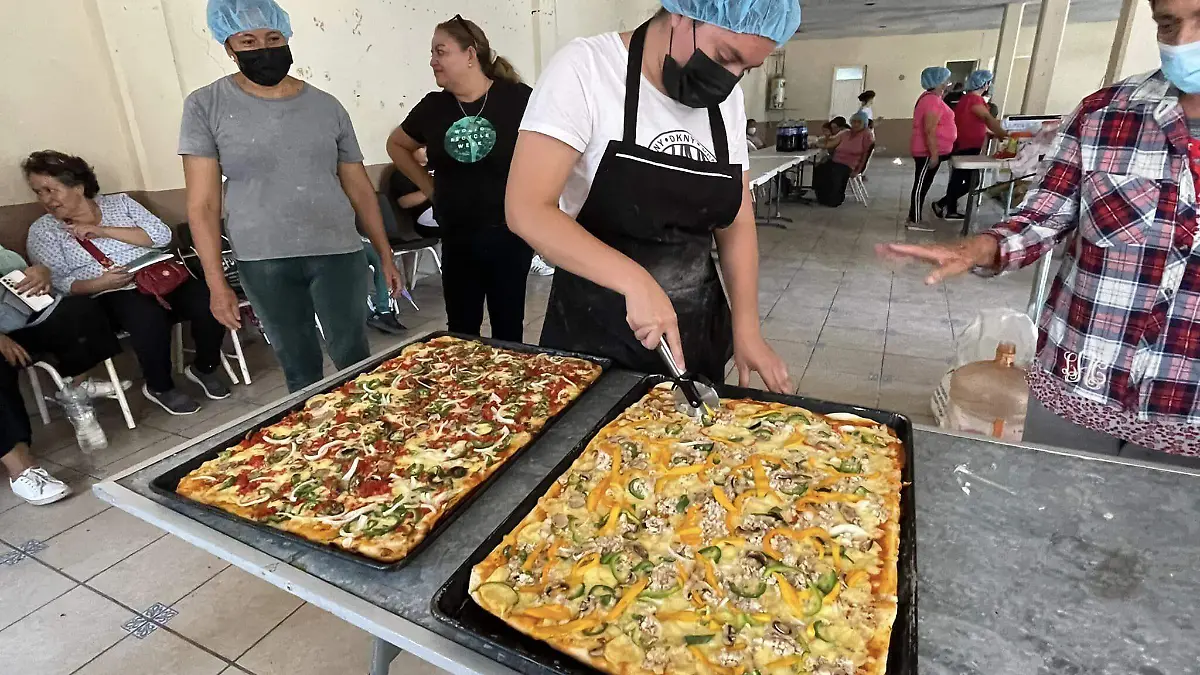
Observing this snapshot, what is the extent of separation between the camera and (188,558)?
2.37 m

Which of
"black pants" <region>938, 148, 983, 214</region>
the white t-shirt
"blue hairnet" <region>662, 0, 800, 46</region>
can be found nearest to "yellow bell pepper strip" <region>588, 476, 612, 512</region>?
the white t-shirt

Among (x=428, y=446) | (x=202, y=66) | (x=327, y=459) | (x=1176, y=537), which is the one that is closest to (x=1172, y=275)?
(x=1176, y=537)

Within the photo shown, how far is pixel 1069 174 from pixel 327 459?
5.52 feet

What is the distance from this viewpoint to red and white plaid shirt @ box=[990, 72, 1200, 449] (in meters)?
1.26

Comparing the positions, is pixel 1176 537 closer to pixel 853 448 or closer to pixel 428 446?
pixel 853 448

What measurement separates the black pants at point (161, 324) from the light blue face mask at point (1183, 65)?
4.16 metres

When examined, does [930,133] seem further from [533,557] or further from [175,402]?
[533,557]

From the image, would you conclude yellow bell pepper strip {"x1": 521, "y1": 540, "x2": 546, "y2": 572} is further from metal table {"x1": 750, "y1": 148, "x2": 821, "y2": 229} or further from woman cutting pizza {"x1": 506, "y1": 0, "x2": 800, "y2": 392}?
metal table {"x1": 750, "y1": 148, "x2": 821, "y2": 229}

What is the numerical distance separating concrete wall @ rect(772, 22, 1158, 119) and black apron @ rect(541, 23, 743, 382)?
60.4 feet

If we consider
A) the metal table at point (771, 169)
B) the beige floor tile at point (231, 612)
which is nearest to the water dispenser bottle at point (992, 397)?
the beige floor tile at point (231, 612)

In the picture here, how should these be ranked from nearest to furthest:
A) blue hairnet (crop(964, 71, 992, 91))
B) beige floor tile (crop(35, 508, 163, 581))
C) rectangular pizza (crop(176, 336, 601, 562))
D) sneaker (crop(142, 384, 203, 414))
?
rectangular pizza (crop(176, 336, 601, 562)), beige floor tile (crop(35, 508, 163, 581)), sneaker (crop(142, 384, 203, 414)), blue hairnet (crop(964, 71, 992, 91))

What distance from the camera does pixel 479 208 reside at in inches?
104

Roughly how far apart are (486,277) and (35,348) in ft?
7.46

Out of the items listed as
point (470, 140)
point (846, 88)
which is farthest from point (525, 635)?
point (846, 88)
